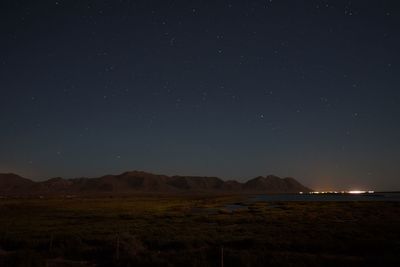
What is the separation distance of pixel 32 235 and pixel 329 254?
79.9 feet

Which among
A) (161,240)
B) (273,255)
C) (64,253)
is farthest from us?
(161,240)

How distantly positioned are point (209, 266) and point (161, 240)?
1038 centimetres

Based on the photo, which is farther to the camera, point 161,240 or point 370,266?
point 161,240

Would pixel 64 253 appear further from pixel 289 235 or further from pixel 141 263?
pixel 289 235

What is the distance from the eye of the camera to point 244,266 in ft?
61.9

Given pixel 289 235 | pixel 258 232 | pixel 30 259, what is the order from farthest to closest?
pixel 258 232
pixel 289 235
pixel 30 259

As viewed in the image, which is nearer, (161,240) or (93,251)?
(93,251)

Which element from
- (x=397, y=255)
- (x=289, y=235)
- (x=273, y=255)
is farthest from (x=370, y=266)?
(x=289, y=235)

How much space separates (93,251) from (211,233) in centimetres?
1237

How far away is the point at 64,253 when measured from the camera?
23094 mm

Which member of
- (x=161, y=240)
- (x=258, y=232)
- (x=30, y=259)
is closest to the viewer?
(x=30, y=259)

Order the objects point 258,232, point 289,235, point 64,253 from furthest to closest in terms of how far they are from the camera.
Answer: point 258,232, point 289,235, point 64,253

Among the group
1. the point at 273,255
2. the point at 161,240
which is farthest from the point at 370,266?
→ the point at 161,240

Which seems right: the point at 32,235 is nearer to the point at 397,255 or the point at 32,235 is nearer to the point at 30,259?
the point at 30,259
